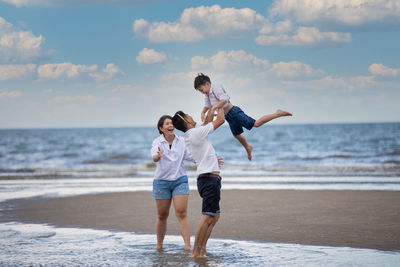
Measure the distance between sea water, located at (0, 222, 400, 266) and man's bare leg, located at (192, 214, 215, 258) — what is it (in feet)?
0.41

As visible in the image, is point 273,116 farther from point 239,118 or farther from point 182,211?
point 182,211

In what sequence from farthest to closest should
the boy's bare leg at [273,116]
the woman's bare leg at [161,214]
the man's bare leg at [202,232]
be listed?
the boy's bare leg at [273,116] → the woman's bare leg at [161,214] → the man's bare leg at [202,232]

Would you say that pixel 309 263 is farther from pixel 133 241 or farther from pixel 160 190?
pixel 133 241

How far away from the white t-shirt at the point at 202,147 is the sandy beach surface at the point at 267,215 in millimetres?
2049

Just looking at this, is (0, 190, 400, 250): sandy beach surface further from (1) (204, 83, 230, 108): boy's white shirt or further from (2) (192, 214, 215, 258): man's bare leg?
(1) (204, 83, 230, 108): boy's white shirt

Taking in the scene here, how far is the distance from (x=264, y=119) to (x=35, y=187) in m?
11.0

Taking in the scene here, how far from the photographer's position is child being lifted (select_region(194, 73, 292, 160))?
22.0 feet

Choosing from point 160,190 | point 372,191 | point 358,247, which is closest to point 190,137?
point 160,190

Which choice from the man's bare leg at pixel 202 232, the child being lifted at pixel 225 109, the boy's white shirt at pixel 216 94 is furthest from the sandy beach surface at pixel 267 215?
the boy's white shirt at pixel 216 94

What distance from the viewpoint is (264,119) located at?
7.56m

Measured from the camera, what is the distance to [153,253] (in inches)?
260

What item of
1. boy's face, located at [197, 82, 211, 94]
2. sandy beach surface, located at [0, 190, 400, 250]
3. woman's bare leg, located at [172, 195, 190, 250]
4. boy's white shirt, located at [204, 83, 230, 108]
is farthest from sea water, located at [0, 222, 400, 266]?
boy's face, located at [197, 82, 211, 94]

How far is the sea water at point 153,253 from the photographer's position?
6023 millimetres

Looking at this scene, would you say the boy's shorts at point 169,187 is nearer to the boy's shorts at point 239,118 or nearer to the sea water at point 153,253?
the sea water at point 153,253
